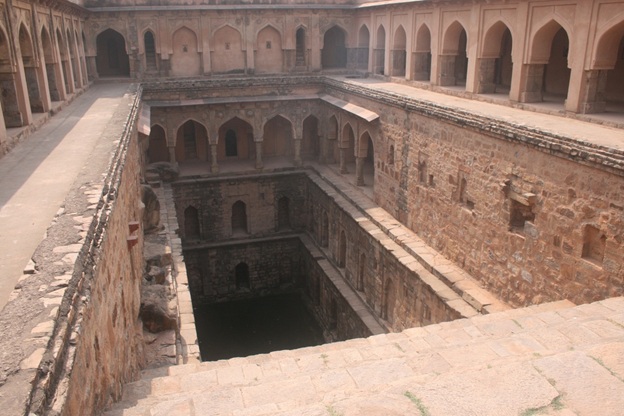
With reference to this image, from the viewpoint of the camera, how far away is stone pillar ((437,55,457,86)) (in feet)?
50.7

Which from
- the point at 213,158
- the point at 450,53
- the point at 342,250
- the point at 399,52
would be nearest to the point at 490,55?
the point at 450,53

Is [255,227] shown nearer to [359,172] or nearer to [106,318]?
[359,172]

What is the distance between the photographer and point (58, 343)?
3.33 meters

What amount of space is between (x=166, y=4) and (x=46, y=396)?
19.7 metres

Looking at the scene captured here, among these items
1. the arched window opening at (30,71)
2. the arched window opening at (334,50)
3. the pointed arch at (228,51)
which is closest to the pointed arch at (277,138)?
the pointed arch at (228,51)

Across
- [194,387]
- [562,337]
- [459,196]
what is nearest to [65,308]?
[194,387]

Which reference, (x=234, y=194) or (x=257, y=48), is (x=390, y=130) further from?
(x=257, y=48)

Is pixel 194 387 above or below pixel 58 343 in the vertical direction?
below

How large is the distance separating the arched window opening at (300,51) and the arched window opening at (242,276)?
27.6 feet

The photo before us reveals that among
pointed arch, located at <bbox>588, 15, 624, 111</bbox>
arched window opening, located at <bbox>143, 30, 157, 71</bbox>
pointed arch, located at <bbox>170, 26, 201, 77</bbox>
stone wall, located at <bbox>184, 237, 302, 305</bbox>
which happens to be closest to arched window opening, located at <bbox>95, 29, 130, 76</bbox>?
arched window opening, located at <bbox>143, 30, 157, 71</bbox>

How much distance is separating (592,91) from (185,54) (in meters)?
15.1

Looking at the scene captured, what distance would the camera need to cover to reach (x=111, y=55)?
2183 cm

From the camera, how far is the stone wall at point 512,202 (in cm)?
775

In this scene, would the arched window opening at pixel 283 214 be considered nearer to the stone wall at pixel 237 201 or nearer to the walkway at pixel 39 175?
the stone wall at pixel 237 201
